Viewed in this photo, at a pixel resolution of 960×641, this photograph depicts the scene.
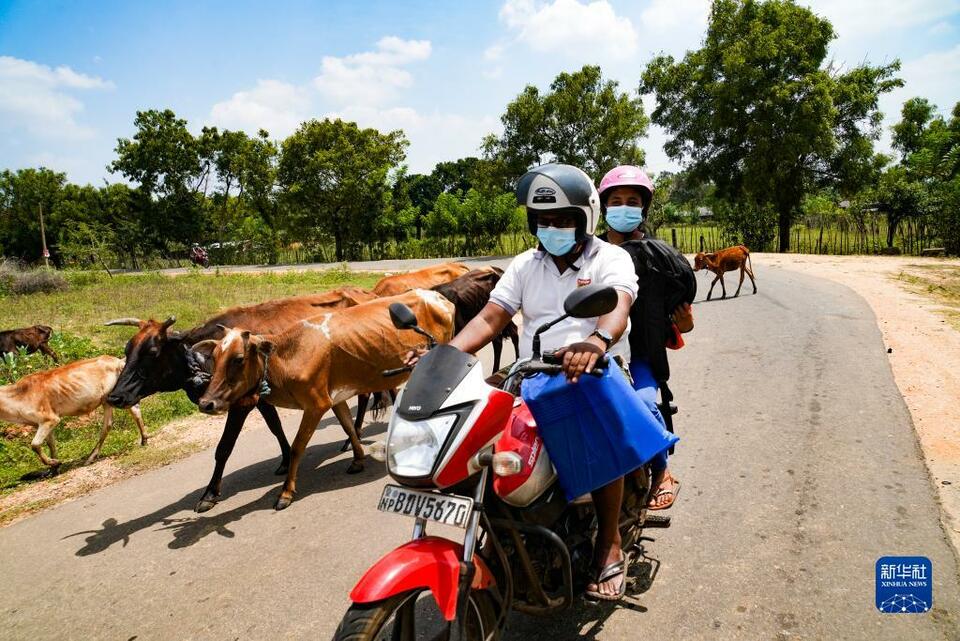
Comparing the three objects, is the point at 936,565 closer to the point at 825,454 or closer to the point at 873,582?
the point at 873,582

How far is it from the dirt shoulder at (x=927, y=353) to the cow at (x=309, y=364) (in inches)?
177

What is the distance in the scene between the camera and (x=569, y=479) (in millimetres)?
2490

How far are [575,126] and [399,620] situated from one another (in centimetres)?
3247

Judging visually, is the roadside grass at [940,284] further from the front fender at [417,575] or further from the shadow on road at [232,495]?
the front fender at [417,575]

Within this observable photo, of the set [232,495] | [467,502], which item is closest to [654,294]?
[467,502]

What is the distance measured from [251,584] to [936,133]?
4633 cm

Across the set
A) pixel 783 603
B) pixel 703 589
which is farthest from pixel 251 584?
pixel 783 603

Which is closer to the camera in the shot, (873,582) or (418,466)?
(418,466)

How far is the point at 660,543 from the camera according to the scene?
3598 millimetres

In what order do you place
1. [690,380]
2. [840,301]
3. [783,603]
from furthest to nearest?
1. [840,301]
2. [690,380]
3. [783,603]

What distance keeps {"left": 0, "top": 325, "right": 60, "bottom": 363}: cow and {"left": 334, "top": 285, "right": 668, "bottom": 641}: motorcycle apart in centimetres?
1060

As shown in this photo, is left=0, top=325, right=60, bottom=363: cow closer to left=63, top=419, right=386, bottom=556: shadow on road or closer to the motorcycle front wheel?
left=63, top=419, right=386, bottom=556: shadow on road

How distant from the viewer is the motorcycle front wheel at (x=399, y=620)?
1.98 m

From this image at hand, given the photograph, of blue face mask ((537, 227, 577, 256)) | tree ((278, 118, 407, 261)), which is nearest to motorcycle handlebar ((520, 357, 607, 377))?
blue face mask ((537, 227, 577, 256))
